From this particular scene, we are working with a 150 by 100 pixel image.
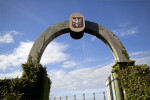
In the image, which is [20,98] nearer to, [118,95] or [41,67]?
[41,67]

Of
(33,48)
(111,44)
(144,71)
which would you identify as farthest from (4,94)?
(144,71)

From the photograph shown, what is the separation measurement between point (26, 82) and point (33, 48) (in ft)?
7.68

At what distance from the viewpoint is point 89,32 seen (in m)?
9.30

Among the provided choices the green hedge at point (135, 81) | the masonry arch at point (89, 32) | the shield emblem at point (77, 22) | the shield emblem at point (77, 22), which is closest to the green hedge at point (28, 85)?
the masonry arch at point (89, 32)

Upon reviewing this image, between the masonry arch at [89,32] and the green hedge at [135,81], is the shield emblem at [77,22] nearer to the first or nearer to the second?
the masonry arch at [89,32]

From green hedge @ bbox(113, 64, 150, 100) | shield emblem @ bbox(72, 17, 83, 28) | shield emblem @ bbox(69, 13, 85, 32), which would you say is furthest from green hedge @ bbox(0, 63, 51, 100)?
green hedge @ bbox(113, 64, 150, 100)

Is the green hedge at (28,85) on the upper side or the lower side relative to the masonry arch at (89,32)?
A: lower

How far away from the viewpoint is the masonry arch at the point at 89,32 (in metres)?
8.09

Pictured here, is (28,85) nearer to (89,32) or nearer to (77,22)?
(77,22)

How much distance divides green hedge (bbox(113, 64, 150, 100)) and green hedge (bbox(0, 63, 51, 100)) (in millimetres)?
4553

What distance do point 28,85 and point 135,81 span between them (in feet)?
18.8

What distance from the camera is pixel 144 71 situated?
23.4 feet

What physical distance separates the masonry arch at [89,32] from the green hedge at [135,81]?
0.93 m

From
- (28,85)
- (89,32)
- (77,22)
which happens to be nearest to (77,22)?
(77,22)
